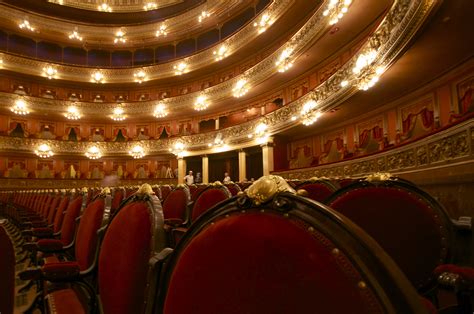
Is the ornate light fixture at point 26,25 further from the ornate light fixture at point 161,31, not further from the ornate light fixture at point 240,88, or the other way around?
the ornate light fixture at point 240,88

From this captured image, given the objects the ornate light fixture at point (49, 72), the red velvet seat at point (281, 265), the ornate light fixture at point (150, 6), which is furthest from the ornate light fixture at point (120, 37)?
the red velvet seat at point (281, 265)

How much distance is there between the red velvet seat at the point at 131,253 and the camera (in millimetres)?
1100

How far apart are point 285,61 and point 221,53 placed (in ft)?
16.2

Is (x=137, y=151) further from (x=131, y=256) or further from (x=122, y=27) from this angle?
(x=131, y=256)

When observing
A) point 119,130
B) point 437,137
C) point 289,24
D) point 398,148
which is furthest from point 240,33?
point 437,137

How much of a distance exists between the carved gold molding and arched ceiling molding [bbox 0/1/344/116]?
4.71 meters

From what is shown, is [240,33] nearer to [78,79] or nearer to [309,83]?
[309,83]

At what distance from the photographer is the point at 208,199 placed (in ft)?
9.63

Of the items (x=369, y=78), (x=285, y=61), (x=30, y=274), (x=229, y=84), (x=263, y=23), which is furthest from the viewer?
(x=229, y=84)

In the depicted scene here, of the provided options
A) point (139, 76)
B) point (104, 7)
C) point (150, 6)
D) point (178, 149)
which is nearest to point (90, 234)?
point (178, 149)

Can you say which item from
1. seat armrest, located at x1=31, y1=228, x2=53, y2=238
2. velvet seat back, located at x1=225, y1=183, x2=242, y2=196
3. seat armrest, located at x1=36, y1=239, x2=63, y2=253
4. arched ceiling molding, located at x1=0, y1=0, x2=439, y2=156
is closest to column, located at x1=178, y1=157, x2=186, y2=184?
arched ceiling molding, located at x1=0, y1=0, x2=439, y2=156

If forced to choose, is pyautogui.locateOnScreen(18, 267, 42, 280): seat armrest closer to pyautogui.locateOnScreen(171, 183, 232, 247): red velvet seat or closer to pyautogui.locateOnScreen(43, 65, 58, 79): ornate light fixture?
pyautogui.locateOnScreen(171, 183, 232, 247): red velvet seat

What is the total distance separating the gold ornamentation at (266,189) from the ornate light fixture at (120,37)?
1988cm

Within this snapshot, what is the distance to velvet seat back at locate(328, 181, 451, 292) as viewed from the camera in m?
1.30
